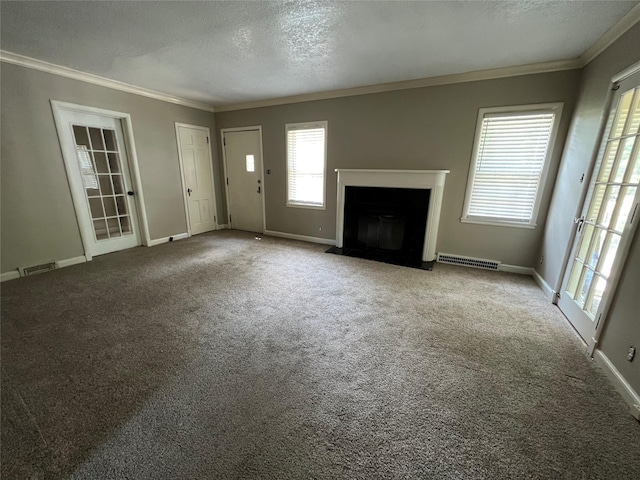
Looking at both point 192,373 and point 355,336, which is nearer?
point 192,373

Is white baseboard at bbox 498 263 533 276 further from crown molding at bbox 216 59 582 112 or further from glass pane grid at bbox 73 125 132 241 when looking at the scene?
glass pane grid at bbox 73 125 132 241

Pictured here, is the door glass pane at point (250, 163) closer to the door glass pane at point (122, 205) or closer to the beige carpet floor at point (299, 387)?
the door glass pane at point (122, 205)

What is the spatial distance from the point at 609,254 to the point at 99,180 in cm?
616

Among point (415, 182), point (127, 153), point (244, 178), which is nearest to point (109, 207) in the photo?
point (127, 153)

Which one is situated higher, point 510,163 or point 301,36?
point 301,36

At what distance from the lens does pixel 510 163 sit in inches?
129

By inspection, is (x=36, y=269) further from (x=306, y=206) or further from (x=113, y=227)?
(x=306, y=206)

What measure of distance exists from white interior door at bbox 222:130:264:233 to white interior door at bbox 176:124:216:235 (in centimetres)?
39

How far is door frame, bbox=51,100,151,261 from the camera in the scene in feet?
10.7

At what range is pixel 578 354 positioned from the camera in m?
1.97

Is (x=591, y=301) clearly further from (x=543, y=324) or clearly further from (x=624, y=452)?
(x=624, y=452)

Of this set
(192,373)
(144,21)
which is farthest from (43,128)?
(192,373)

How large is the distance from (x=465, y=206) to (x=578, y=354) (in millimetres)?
2150

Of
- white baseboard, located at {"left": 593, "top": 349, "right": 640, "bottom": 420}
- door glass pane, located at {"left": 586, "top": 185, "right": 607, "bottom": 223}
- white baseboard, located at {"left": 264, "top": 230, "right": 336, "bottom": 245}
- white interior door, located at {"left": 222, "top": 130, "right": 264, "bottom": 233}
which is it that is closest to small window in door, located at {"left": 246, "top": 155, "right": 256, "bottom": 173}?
white interior door, located at {"left": 222, "top": 130, "right": 264, "bottom": 233}
